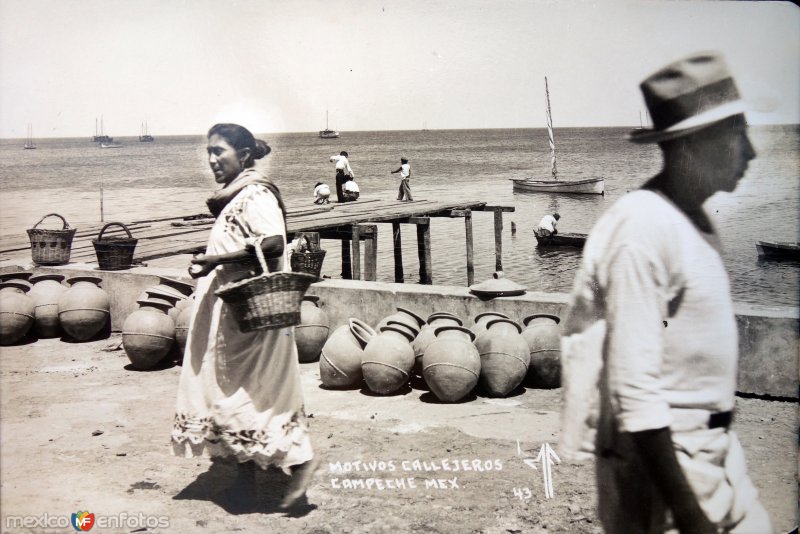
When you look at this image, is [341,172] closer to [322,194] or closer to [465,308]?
[322,194]

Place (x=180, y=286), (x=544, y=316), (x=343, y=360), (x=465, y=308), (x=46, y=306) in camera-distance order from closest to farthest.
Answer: (x=343, y=360)
(x=544, y=316)
(x=465, y=308)
(x=180, y=286)
(x=46, y=306)

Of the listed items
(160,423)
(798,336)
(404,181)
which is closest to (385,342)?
(160,423)

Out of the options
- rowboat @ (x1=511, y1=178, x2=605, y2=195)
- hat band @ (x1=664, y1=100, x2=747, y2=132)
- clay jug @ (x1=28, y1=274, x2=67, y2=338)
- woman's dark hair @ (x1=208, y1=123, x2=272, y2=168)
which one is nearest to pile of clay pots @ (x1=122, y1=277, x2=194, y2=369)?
clay jug @ (x1=28, y1=274, x2=67, y2=338)

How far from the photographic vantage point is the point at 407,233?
26.7 metres

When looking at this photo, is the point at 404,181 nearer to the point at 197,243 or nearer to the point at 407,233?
the point at 407,233

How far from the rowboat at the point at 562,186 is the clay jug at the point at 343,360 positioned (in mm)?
22195

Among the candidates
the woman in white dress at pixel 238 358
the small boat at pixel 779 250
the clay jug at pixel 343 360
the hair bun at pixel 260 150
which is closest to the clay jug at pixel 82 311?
the clay jug at pixel 343 360

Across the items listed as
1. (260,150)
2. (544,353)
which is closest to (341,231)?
(544,353)

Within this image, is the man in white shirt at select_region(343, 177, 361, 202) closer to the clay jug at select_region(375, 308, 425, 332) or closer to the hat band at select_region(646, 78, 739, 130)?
the clay jug at select_region(375, 308, 425, 332)

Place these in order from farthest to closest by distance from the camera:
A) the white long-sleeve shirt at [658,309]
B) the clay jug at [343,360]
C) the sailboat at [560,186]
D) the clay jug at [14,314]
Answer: the sailboat at [560,186]
the clay jug at [14,314]
the clay jug at [343,360]
the white long-sleeve shirt at [658,309]

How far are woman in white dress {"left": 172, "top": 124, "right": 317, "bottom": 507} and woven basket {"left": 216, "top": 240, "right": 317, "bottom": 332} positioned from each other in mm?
149

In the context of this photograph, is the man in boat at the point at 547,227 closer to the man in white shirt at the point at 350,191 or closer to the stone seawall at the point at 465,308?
the man in white shirt at the point at 350,191

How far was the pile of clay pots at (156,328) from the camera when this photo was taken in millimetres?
7648

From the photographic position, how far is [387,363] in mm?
6816
